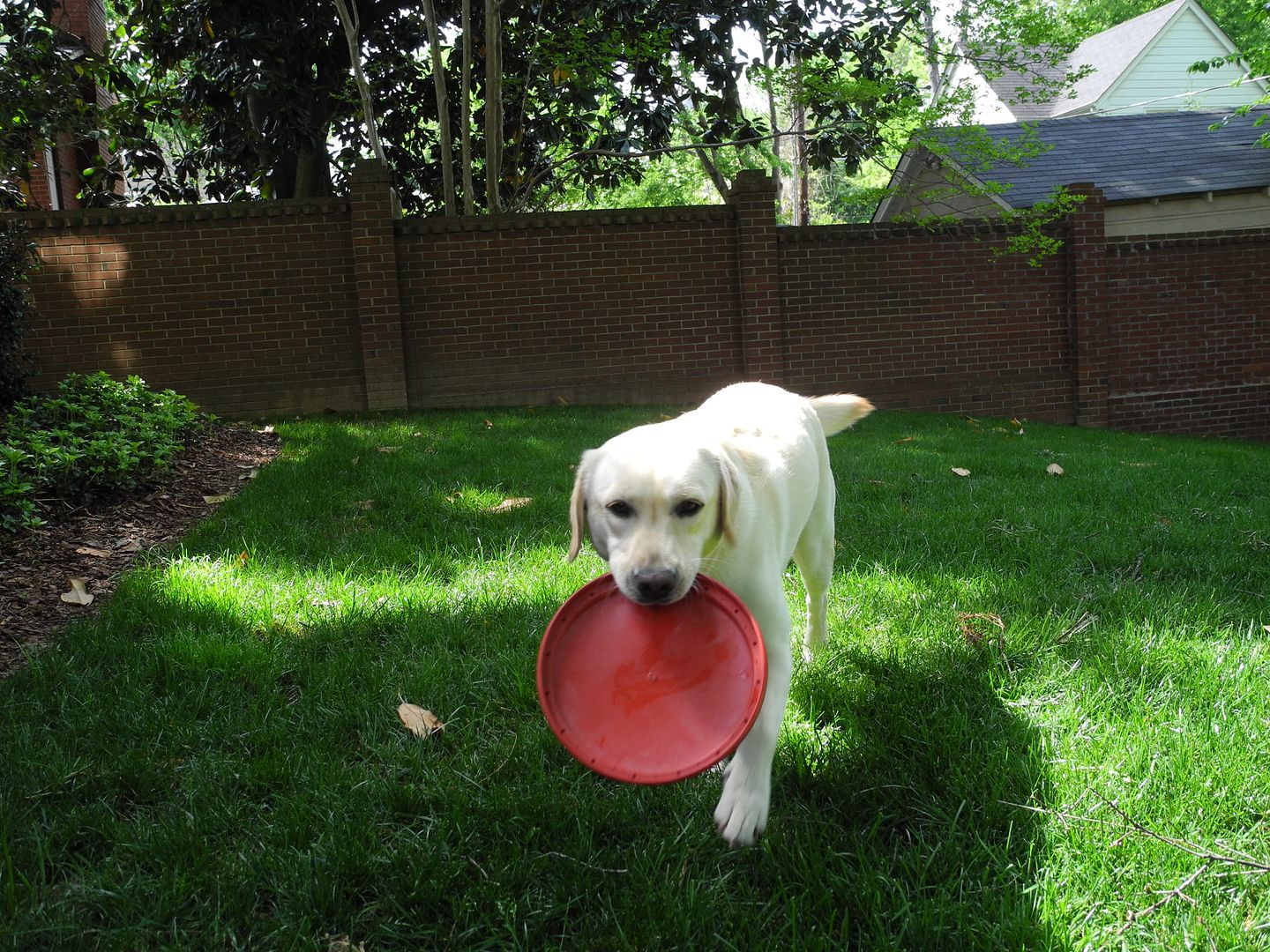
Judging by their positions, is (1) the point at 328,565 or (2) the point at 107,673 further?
(1) the point at 328,565

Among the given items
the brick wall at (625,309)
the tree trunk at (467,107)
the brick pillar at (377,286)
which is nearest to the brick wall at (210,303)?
the brick wall at (625,309)

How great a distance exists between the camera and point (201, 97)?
455 inches

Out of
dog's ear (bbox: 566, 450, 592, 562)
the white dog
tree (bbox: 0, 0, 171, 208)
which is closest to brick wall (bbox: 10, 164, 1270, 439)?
tree (bbox: 0, 0, 171, 208)

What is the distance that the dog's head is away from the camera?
236 cm

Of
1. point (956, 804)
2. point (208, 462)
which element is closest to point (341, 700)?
point (956, 804)

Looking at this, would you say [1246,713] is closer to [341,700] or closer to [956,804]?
[956,804]

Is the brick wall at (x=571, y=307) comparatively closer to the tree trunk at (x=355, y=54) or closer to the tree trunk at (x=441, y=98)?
the tree trunk at (x=441, y=98)

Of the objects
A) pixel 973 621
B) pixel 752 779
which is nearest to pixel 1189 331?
pixel 973 621

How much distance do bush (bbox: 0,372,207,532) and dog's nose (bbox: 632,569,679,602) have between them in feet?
12.6

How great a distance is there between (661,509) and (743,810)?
77 cm

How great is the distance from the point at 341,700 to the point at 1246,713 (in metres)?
2.76

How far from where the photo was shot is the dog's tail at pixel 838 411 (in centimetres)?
401

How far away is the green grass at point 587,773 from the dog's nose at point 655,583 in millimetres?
560

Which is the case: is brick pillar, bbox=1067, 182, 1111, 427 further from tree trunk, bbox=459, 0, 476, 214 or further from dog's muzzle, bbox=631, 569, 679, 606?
dog's muzzle, bbox=631, 569, 679, 606
